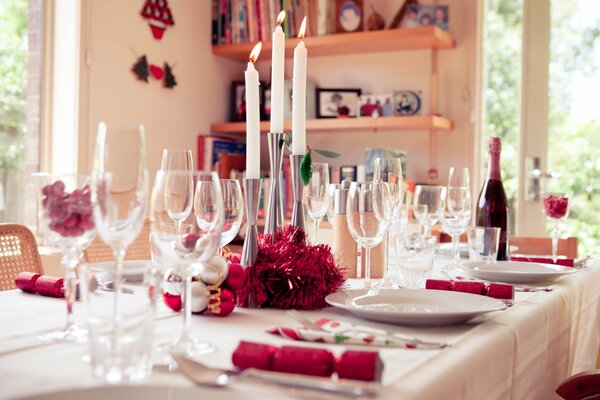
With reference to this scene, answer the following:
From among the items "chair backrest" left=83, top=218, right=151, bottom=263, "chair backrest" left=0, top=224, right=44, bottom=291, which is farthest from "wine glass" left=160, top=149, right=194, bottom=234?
"chair backrest" left=83, top=218, right=151, bottom=263

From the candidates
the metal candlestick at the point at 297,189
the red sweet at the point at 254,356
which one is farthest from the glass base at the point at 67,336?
the metal candlestick at the point at 297,189

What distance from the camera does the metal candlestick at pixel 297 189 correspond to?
1.28 metres

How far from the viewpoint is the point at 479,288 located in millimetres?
1220

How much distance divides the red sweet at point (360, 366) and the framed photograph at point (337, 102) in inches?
117

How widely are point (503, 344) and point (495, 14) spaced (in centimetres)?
289

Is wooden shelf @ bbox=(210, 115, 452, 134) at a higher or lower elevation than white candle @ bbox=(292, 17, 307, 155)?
higher

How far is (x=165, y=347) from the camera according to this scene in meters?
0.83

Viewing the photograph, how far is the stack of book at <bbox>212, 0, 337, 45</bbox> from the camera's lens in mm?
3566

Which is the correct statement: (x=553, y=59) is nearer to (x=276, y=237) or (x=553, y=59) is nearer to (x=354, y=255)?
(x=354, y=255)

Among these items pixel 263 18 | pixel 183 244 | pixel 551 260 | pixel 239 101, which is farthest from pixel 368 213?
pixel 239 101

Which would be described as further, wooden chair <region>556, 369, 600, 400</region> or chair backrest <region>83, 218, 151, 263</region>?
chair backrest <region>83, 218, 151, 263</region>

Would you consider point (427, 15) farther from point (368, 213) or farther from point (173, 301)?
point (173, 301)

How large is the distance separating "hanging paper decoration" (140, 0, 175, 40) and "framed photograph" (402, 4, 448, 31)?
117cm

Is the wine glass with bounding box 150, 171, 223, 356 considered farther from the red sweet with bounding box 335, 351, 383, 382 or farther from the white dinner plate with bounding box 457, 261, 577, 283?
the white dinner plate with bounding box 457, 261, 577, 283
